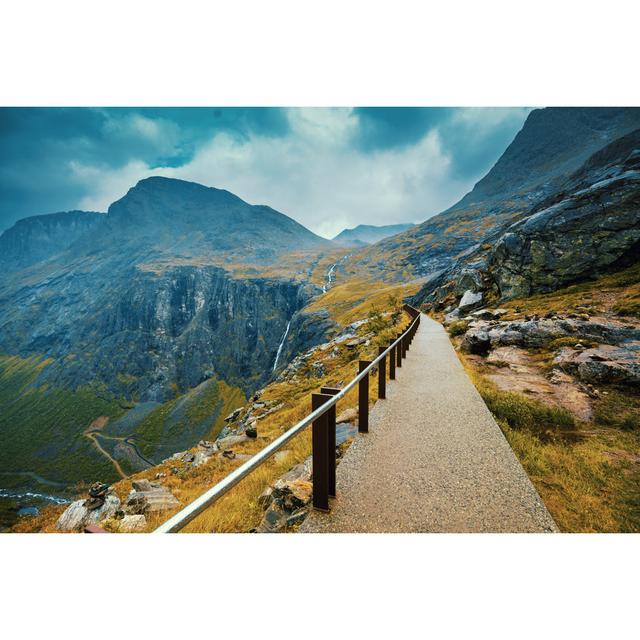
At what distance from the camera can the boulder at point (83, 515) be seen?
7.20 metres

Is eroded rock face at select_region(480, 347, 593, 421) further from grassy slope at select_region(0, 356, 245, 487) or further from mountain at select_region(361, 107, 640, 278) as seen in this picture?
mountain at select_region(361, 107, 640, 278)

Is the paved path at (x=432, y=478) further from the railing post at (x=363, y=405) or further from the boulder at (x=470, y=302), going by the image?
the boulder at (x=470, y=302)

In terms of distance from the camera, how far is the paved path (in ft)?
11.0

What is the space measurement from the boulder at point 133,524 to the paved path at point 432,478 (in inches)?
151

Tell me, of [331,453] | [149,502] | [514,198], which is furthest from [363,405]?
[514,198]

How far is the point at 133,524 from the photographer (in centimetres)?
538

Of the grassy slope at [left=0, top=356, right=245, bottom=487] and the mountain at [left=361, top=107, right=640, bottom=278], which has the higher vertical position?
the mountain at [left=361, top=107, right=640, bottom=278]

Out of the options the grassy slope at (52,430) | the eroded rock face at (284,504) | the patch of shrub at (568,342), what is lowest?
the grassy slope at (52,430)

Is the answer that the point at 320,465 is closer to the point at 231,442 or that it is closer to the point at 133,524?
the point at 133,524

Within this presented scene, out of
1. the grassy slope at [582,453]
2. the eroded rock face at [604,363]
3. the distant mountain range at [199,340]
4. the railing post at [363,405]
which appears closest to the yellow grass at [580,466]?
the grassy slope at [582,453]

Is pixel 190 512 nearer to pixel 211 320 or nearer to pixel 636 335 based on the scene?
pixel 636 335

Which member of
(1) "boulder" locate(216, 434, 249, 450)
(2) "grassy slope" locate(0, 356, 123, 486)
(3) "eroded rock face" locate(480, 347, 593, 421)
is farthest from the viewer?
(2) "grassy slope" locate(0, 356, 123, 486)

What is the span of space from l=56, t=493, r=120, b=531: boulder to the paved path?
20.8ft

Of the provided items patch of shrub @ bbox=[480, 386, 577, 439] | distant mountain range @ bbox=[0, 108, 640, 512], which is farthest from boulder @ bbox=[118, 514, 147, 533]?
distant mountain range @ bbox=[0, 108, 640, 512]
